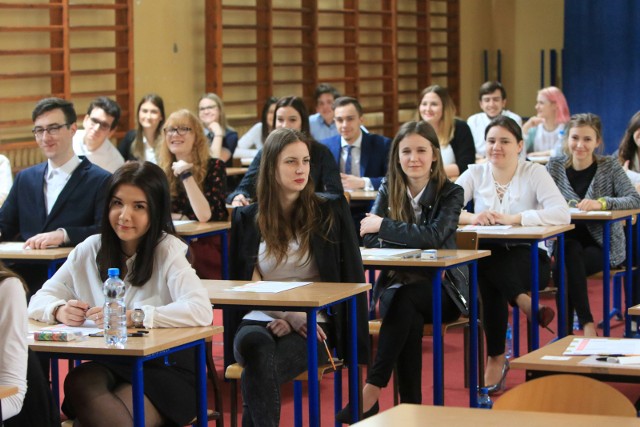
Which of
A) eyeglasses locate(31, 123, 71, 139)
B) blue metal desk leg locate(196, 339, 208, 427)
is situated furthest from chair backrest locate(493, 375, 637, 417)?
eyeglasses locate(31, 123, 71, 139)

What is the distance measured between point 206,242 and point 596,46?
9.22 metres

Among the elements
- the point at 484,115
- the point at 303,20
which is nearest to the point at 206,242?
the point at 484,115

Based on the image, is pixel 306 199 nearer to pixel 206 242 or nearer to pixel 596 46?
pixel 206 242

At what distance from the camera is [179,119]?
6188mm

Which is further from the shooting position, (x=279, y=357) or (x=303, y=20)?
(x=303, y=20)

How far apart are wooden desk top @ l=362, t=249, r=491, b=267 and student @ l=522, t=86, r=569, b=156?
551 centimetres

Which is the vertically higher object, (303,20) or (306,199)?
(303,20)

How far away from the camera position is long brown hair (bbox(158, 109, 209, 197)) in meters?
6.18

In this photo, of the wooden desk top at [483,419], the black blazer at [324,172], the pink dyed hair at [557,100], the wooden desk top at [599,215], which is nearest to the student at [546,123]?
the pink dyed hair at [557,100]

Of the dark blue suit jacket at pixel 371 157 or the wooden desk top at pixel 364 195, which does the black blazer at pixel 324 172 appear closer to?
the wooden desk top at pixel 364 195

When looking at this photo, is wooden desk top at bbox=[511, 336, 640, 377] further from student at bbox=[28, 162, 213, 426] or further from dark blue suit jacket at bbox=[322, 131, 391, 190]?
dark blue suit jacket at bbox=[322, 131, 391, 190]

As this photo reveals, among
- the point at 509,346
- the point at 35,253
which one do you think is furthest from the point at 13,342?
the point at 509,346

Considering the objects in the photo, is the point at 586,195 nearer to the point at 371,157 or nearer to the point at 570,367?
the point at 371,157

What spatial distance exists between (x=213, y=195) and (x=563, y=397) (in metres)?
4.01
